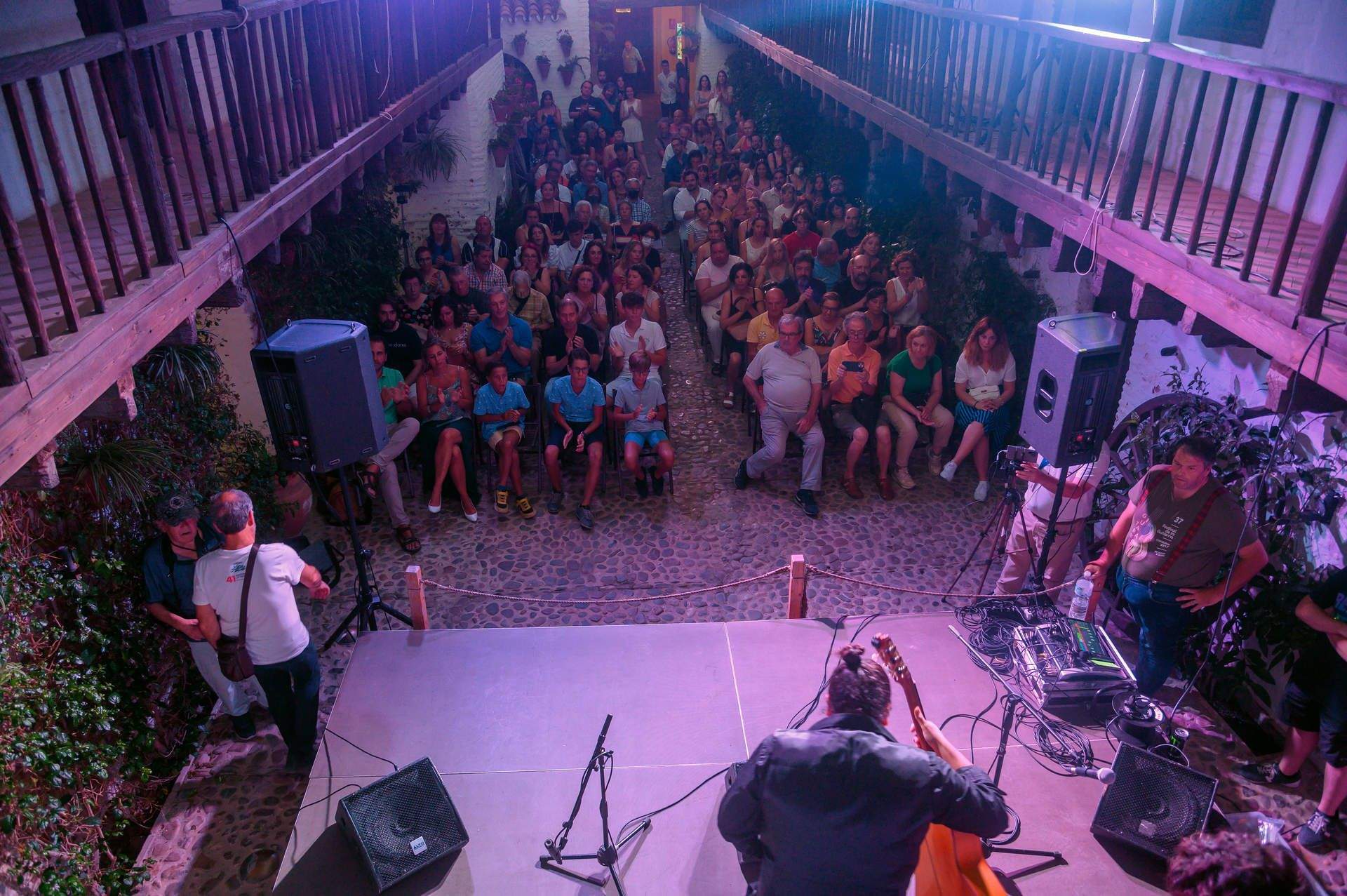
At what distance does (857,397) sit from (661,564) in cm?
234

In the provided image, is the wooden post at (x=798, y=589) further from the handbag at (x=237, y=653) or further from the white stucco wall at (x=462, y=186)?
the white stucco wall at (x=462, y=186)

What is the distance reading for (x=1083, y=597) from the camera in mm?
4898

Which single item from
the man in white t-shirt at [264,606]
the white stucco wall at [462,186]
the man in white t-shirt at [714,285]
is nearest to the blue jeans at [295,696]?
the man in white t-shirt at [264,606]

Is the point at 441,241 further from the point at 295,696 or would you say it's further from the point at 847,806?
the point at 847,806

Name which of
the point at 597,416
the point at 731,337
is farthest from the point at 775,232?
the point at 597,416

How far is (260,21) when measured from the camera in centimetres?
509

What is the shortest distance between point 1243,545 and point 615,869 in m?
3.37

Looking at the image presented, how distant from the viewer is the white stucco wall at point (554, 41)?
20.2 m

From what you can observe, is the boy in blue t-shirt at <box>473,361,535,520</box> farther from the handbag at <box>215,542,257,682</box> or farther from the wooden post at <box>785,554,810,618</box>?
the handbag at <box>215,542,257,682</box>

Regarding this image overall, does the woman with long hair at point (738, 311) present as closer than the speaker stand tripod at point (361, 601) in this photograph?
No

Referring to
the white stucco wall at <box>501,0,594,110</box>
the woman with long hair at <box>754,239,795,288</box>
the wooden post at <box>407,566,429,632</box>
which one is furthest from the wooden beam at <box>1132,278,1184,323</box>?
the white stucco wall at <box>501,0,594,110</box>

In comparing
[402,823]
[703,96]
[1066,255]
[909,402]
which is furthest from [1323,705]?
[703,96]

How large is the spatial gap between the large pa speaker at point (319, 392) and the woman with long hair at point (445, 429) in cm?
162

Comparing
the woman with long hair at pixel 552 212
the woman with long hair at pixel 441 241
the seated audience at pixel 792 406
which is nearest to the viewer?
the seated audience at pixel 792 406
